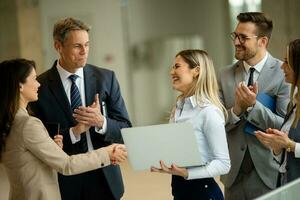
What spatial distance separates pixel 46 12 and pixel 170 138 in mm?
6970

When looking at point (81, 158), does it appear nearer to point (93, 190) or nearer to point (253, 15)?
point (93, 190)

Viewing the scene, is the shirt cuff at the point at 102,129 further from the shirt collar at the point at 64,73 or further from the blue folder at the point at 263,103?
the blue folder at the point at 263,103

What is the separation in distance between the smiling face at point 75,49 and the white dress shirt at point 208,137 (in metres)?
0.64

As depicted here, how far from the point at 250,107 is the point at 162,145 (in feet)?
1.93

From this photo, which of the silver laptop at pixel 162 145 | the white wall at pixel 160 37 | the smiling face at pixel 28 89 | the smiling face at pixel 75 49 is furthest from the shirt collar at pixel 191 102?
the white wall at pixel 160 37

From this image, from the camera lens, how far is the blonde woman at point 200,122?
2.48m

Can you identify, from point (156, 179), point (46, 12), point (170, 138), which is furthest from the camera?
point (46, 12)

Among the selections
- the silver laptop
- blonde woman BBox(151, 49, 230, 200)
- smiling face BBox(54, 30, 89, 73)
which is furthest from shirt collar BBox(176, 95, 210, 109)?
smiling face BBox(54, 30, 89, 73)

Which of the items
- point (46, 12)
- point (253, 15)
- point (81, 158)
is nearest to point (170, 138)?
point (81, 158)

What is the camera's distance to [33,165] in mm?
2410

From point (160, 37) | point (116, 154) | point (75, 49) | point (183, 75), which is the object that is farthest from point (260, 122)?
point (160, 37)

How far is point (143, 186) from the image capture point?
242 inches

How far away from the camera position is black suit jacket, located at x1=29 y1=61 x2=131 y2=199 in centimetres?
288

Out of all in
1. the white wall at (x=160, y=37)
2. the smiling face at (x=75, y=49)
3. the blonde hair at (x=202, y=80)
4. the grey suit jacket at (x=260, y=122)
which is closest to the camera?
the blonde hair at (x=202, y=80)
